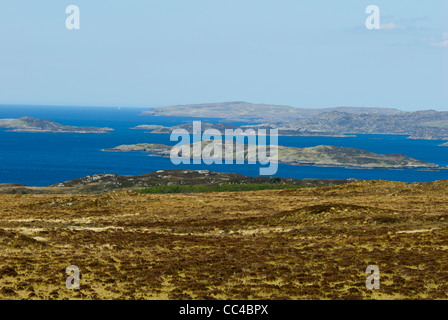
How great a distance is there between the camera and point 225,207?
210ft

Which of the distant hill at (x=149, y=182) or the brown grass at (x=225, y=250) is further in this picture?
the distant hill at (x=149, y=182)

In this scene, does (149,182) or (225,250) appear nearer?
(225,250)

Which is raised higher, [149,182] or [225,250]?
[225,250]

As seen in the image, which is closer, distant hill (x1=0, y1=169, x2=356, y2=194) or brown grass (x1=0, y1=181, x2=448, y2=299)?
brown grass (x1=0, y1=181, x2=448, y2=299)

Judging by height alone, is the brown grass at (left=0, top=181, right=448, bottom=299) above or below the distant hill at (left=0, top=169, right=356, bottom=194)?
above

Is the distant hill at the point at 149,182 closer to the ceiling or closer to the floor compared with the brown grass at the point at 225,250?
closer to the floor

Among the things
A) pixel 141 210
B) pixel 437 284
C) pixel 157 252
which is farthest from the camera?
pixel 141 210

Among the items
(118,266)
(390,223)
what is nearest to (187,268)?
(118,266)

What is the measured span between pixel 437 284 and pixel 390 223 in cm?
1870

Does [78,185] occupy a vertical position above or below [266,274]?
below
